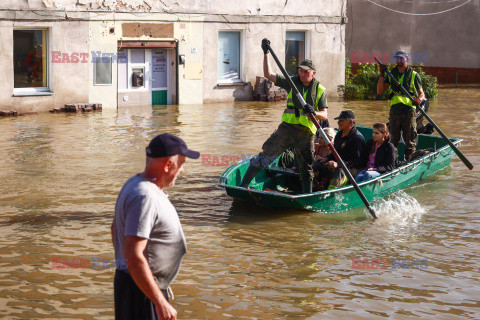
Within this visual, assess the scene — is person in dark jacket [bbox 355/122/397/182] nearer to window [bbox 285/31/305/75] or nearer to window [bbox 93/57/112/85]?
window [bbox 93/57/112/85]

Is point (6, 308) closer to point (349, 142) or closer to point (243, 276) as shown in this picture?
point (243, 276)

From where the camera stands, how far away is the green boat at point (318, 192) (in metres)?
10.3

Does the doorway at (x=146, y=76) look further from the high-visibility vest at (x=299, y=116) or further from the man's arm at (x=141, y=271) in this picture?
the man's arm at (x=141, y=271)

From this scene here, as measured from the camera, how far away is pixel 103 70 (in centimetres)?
2191

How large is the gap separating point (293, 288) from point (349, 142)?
13.9ft

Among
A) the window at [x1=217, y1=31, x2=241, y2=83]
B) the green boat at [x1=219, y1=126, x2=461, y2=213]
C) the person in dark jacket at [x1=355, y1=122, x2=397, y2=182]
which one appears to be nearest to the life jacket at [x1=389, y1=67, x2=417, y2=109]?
the green boat at [x1=219, y1=126, x2=461, y2=213]

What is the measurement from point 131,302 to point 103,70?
18.1 metres

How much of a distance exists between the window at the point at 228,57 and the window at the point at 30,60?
244 inches

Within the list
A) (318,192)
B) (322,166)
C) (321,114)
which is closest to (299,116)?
(321,114)

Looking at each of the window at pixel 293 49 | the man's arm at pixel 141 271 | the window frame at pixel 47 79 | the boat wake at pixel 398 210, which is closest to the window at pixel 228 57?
the window at pixel 293 49

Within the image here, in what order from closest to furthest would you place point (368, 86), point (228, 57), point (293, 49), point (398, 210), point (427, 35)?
point (398, 210)
point (228, 57)
point (293, 49)
point (368, 86)
point (427, 35)

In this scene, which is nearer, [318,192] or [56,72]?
[318,192]

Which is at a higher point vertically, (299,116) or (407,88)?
(407,88)

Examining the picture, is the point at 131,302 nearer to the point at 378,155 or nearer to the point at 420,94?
the point at 378,155
